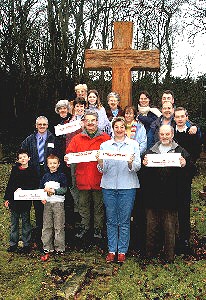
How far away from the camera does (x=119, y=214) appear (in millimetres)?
5742

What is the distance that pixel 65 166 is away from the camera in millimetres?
6223

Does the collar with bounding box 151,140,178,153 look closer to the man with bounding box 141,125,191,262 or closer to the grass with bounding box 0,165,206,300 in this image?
the man with bounding box 141,125,191,262

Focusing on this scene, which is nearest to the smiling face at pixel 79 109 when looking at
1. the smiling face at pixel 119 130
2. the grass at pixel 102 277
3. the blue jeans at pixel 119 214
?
the smiling face at pixel 119 130

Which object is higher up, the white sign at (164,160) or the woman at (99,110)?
the woman at (99,110)

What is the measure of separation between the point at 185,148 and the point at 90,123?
4.57 ft

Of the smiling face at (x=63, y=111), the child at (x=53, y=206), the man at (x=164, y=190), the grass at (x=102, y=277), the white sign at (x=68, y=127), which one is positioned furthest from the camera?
the smiling face at (x=63, y=111)

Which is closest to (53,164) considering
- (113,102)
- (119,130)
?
(119,130)

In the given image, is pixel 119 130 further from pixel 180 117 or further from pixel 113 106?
pixel 113 106

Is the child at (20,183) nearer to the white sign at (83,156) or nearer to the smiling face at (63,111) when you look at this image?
the white sign at (83,156)

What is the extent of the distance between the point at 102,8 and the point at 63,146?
16046 millimetres

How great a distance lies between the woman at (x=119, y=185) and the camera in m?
5.54

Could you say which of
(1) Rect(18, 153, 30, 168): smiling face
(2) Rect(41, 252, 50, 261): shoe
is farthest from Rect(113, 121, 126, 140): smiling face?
(2) Rect(41, 252, 50, 261): shoe

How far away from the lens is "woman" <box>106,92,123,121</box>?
6.51 m

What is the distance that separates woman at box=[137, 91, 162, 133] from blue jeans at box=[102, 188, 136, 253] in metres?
1.24
